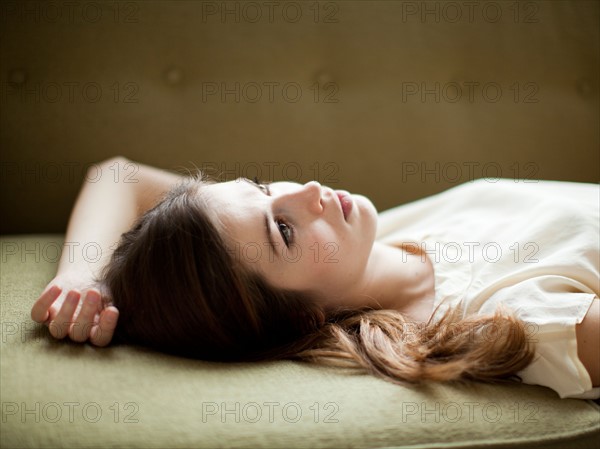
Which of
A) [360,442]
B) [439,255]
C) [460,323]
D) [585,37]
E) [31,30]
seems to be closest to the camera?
[360,442]

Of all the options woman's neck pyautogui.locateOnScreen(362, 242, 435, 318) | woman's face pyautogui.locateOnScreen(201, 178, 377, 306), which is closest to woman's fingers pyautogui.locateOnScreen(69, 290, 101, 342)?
woman's face pyautogui.locateOnScreen(201, 178, 377, 306)

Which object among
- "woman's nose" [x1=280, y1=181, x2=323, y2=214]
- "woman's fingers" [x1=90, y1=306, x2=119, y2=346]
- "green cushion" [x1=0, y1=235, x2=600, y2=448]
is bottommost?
"green cushion" [x1=0, y1=235, x2=600, y2=448]

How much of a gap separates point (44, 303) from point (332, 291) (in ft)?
1.50

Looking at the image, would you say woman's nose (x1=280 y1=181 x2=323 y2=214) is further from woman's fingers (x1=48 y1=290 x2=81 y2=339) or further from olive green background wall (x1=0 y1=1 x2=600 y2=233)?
olive green background wall (x1=0 y1=1 x2=600 y2=233)

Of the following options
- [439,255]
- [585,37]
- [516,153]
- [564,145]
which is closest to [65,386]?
[439,255]

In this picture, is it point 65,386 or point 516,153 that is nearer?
point 65,386

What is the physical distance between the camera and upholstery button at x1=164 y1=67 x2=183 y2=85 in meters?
1.41

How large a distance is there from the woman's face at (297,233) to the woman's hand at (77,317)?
210mm

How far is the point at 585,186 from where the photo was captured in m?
1.22

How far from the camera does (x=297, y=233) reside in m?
0.98

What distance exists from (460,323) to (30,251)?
0.85 meters

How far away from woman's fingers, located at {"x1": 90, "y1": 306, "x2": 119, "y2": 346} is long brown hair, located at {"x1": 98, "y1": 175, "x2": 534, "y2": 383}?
43mm

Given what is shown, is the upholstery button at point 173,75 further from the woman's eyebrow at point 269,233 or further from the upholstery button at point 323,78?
the woman's eyebrow at point 269,233

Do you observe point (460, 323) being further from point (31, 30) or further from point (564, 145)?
point (31, 30)
